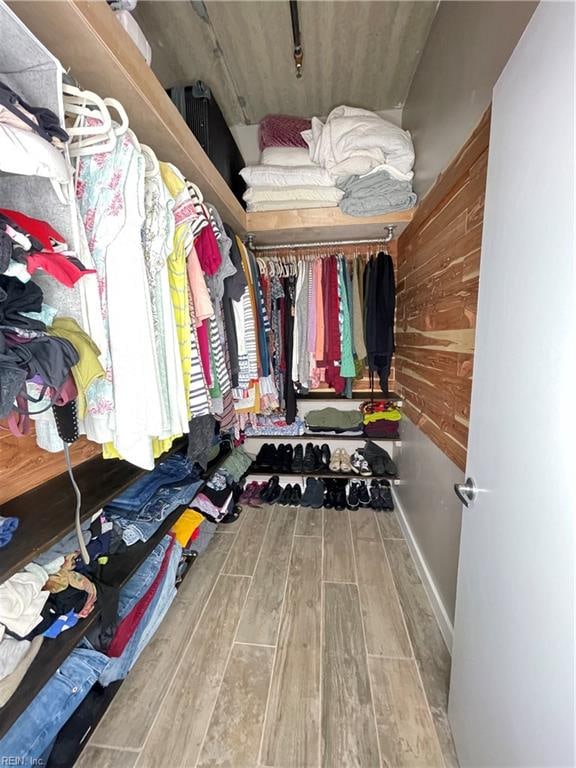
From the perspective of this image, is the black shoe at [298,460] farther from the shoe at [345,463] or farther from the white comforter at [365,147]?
the white comforter at [365,147]

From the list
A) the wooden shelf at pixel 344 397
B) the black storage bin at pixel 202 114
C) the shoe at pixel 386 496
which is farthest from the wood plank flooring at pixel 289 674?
the black storage bin at pixel 202 114

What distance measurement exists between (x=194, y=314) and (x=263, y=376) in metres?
0.88

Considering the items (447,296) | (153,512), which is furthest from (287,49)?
(153,512)

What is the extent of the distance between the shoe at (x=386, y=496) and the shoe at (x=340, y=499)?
305mm

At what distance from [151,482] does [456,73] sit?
2.40 m

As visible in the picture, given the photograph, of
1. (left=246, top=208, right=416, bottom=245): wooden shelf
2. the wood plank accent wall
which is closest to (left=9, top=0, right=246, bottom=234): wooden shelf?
(left=246, top=208, right=416, bottom=245): wooden shelf

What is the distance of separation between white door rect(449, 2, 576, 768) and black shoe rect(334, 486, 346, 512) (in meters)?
1.54

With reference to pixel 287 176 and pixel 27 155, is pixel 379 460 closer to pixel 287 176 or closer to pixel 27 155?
pixel 287 176

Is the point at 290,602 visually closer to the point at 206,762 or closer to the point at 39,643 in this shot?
the point at 206,762

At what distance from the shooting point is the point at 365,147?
187cm

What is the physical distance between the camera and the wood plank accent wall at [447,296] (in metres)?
1.14

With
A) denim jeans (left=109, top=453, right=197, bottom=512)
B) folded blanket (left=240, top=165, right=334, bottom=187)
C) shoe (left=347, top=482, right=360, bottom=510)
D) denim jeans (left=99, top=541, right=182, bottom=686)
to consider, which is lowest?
shoe (left=347, top=482, right=360, bottom=510)

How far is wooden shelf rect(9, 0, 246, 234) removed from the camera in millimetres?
709

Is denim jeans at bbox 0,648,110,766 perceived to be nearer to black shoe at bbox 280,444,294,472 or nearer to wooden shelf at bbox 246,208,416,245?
black shoe at bbox 280,444,294,472
